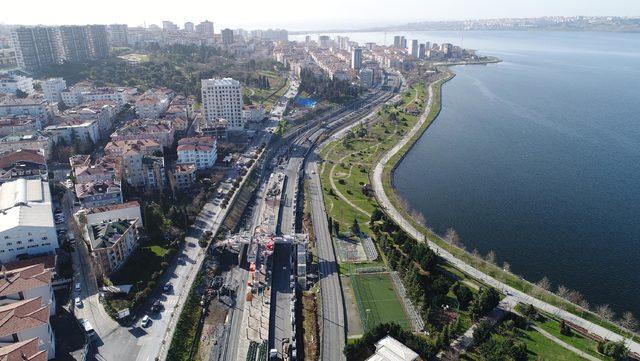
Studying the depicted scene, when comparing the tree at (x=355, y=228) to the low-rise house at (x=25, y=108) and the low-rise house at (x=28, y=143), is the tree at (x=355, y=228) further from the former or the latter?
the low-rise house at (x=25, y=108)

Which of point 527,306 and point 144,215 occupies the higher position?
point 144,215

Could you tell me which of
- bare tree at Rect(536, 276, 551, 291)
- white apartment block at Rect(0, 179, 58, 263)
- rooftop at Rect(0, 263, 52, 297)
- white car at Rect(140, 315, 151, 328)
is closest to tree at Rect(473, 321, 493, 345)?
bare tree at Rect(536, 276, 551, 291)

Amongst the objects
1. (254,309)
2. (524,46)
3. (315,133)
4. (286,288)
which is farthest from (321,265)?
(524,46)

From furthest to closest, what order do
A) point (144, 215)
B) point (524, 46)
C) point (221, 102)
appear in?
point (524, 46) < point (221, 102) < point (144, 215)

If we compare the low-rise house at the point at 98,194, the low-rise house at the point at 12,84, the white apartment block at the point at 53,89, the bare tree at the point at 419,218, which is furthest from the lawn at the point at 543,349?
the low-rise house at the point at 12,84

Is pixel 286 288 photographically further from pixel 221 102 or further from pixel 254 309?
pixel 221 102

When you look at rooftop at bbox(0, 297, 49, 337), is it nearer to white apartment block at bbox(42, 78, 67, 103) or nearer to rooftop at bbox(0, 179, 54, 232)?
rooftop at bbox(0, 179, 54, 232)
